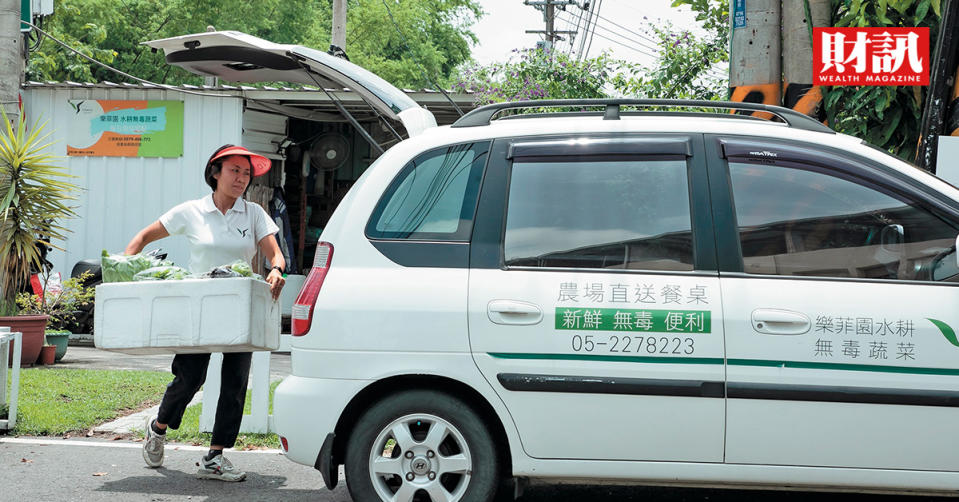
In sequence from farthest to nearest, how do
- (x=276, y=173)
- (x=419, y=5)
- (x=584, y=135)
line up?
(x=419, y=5) → (x=276, y=173) → (x=584, y=135)

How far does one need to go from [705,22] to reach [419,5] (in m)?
28.3

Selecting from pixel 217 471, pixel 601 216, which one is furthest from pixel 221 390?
pixel 601 216

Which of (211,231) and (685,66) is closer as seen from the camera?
(211,231)

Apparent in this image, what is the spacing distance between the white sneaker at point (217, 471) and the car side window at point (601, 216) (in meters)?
2.21

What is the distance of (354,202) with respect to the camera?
14.4ft

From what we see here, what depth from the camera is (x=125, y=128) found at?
1350cm

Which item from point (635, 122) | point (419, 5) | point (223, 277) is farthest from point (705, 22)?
point (419, 5)

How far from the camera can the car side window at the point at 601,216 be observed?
4.14m

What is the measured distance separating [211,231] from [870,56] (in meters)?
4.80

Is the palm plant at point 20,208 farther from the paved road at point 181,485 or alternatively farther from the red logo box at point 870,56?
the red logo box at point 870,56

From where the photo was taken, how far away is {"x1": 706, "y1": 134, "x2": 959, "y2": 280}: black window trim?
4090 millimetres

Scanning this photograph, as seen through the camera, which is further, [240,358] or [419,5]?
[419,5]

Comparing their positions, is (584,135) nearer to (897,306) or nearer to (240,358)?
(897,306)

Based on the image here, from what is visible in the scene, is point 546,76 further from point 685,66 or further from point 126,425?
point 126,425
